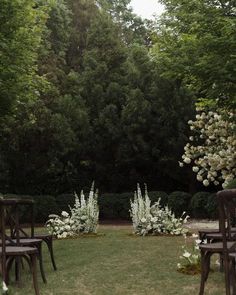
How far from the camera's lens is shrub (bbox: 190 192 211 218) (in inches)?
762

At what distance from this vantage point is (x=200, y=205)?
19.5 meters

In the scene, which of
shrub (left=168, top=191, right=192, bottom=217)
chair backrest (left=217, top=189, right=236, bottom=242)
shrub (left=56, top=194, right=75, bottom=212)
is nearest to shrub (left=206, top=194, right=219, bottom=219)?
shrub (left=168, top=191, right=192, bottom=217)

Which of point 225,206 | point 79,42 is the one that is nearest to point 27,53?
point 225,206

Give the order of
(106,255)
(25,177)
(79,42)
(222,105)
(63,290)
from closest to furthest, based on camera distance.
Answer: (63,290) < (106,255) < (222,105) < (25,177) < (79,42)

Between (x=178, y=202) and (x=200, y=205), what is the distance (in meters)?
0.98

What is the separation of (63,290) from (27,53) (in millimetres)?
7083

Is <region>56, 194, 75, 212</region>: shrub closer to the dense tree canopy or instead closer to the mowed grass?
the dense tree canopy

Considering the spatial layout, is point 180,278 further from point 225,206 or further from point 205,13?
point 205,13

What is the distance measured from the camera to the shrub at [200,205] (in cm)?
1936

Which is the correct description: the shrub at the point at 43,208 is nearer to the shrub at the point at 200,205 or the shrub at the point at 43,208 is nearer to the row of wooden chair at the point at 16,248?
the shrub at the point at 200,205

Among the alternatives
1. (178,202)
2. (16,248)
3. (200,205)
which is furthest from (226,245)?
(178,202)

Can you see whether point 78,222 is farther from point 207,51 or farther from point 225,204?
point 225,204

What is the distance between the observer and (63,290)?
21.2 ft

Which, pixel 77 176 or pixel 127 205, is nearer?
pixel 127 205
